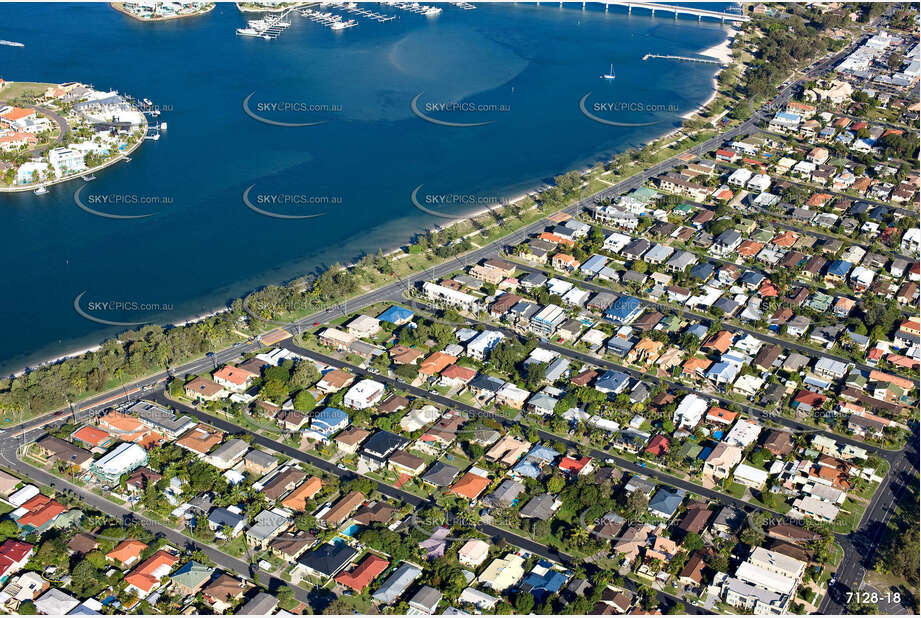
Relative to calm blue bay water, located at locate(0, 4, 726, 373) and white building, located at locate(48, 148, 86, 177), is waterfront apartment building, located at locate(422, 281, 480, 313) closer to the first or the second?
calm blue bay water, located at locate(0, 4, 726, 373)

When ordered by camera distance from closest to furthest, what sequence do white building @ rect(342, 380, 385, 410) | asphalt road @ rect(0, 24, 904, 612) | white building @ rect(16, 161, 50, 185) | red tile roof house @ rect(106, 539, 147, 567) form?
red tile roof house @ rect(106, 539, 147, 567) → asphalt road @ rect(0, 24, 904, 612) → white building @ rect(342, 380, 385, 410) → white building @ rect(16, 161, 50, 185)

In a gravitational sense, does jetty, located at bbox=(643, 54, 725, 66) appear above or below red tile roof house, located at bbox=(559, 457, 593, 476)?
above

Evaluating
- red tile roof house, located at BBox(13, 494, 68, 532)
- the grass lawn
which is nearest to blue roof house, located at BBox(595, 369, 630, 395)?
the grass lawn

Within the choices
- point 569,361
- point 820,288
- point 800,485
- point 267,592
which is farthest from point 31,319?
point 820,288

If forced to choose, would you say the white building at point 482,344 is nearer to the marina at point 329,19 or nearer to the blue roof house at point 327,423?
the blue roof house at point 327,423

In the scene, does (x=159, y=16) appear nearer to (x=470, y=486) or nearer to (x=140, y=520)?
(x=140, y=520)

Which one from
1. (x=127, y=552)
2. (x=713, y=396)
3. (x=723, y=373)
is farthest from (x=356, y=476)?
(x=723, y=373)
